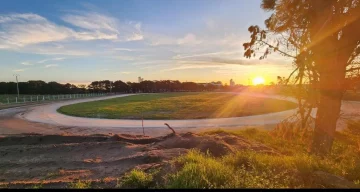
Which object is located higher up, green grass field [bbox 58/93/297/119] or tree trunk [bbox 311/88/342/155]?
tree trunk [bbox 311/88/342/155]

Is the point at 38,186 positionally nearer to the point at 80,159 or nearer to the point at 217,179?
the point at 80,159

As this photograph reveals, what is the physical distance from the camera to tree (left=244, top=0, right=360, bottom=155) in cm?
769

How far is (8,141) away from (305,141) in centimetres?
1209

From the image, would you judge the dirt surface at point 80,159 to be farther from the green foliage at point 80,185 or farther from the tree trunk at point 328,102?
the tree trunk at point 328,102

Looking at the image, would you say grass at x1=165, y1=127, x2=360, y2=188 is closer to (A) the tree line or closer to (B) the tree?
(B) the tree

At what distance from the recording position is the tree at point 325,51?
25.2 ft

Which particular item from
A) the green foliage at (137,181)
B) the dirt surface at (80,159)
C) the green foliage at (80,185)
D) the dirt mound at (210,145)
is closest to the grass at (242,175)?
the green foliage at (137,181)

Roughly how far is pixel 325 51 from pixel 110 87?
115496mm

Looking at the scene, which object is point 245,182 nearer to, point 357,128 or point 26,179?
point 26,179

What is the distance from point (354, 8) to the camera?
7656 mm

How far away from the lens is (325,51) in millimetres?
7953

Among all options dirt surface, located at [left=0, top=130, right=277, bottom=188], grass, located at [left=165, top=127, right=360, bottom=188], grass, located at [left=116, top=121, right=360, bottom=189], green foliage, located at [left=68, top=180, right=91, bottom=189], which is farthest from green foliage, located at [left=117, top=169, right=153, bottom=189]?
A: green foliage, located at [left=68, top=180, right=91, bottom=189]

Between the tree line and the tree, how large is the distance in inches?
3658

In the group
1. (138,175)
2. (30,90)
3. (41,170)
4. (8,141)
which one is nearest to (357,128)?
(138,175)
